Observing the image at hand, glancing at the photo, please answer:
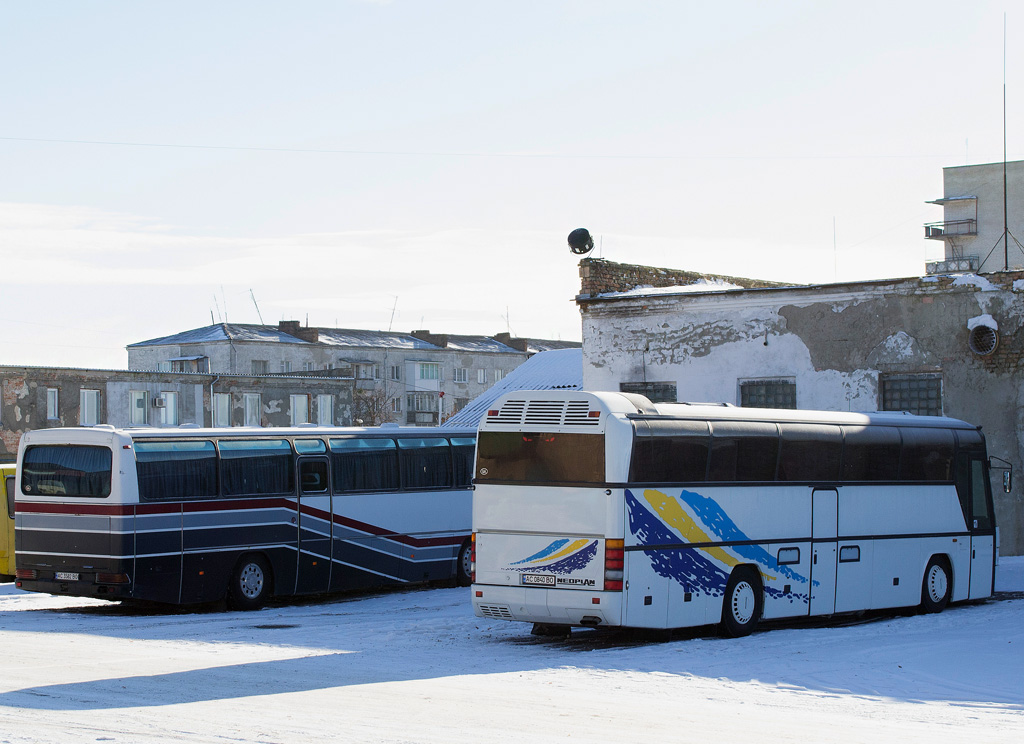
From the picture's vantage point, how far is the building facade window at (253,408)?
2574 inches

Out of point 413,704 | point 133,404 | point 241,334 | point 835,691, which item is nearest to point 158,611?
point 413,704

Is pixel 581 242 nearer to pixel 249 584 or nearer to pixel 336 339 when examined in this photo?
pixel 249 584

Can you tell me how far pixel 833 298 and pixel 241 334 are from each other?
73.2 m

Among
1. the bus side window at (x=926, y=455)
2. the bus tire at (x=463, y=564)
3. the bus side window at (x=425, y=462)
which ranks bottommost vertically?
the bus tire at (x=463, y=564)

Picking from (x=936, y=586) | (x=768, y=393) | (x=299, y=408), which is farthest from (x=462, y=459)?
(x=299, y=408)

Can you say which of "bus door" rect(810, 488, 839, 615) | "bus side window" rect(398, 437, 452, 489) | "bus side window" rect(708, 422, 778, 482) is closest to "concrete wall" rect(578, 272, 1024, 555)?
"bus side window" rect(398, 437, 452, 489)

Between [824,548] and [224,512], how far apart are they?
27.9 feet

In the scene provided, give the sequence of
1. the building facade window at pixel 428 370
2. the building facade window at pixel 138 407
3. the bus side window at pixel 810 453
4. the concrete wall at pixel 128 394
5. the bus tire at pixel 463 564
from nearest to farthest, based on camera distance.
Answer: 1. the bus side window at pixel 810 453
2. the bus tire at pixel 463 564
3. the concrete wall at pixel 128 394
4. the building facade window at pixel 138 407
5. the building facade window at pixel 428 370

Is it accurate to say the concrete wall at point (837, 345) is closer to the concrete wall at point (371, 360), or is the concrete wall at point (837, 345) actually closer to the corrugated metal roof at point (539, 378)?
the corrugated metal roof at point (539, 378)

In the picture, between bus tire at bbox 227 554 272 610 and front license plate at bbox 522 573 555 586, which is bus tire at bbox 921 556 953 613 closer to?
front license plate at bbox 522 573 555 586

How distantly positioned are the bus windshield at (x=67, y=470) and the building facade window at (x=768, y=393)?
12.9m

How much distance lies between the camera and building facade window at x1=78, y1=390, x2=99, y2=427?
190ft

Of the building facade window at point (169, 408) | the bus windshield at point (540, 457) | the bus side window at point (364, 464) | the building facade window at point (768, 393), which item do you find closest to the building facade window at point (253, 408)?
the building facade window at point (169, 408)

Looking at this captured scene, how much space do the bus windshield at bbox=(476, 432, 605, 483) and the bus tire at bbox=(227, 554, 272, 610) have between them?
5.80 m
